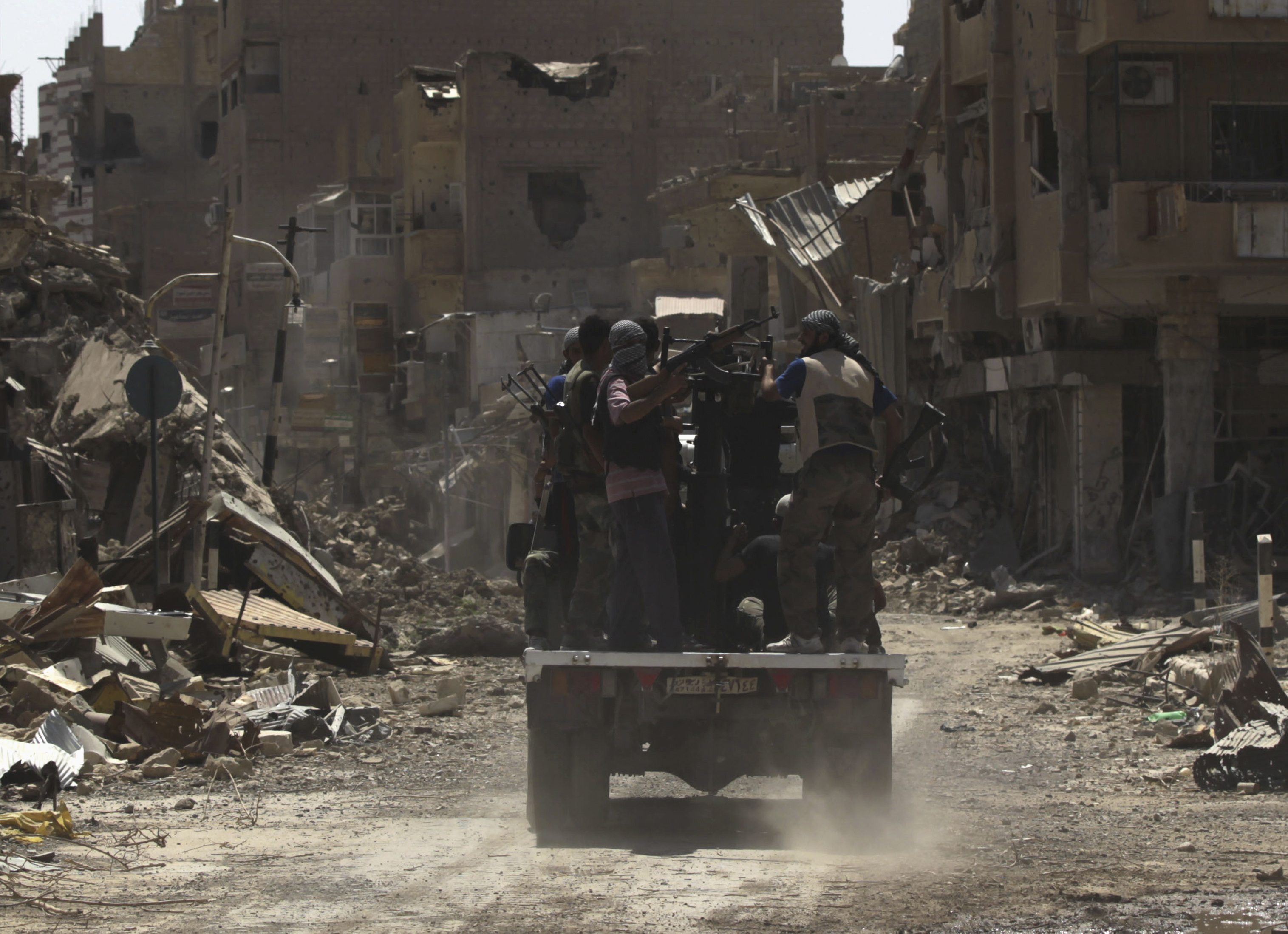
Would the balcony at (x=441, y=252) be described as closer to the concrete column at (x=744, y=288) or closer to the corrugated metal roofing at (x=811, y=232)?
the concrete column at (x=744, y=288)

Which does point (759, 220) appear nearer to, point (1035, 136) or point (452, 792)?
point (1035, 136)

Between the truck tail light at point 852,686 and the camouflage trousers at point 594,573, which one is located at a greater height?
the camouflage trousers at point 594,573

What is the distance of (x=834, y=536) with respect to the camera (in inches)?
327

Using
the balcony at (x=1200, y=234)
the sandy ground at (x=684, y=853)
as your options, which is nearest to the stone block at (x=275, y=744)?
the sandy ground at (x=684, y=853)

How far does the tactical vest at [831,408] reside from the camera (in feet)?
26.8

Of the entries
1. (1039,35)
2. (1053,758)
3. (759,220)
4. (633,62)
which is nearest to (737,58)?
(633,62)

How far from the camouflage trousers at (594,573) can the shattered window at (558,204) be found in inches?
1778

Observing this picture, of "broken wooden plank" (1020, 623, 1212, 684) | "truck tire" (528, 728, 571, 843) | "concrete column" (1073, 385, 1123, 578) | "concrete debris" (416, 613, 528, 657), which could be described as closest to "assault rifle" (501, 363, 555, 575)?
"truck tire" (528, 728, 571, 843)

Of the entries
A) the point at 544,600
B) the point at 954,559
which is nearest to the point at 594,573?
the point at 544,600

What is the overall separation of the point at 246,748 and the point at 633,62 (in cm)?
4471

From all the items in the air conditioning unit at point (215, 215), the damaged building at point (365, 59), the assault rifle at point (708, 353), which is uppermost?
the damaged building at point (365, 59)

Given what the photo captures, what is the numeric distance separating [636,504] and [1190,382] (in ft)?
55.5

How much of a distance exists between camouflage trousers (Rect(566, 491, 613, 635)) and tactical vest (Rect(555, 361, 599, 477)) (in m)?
0.15

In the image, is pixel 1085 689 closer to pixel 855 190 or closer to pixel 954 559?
pixel 954 559
